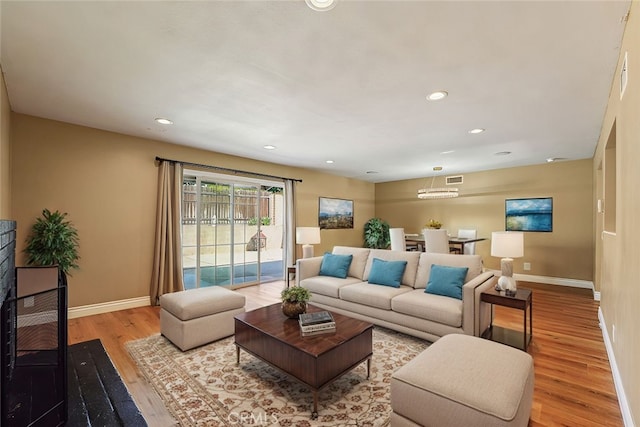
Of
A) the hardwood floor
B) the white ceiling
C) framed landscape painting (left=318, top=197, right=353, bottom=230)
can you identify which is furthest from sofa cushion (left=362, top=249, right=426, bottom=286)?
framed landscape painting (left=318, top=197, right=353, bottom=230)

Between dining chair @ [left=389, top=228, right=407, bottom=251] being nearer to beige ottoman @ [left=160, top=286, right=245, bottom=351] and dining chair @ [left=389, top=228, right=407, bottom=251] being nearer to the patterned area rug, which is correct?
the patterned area rug

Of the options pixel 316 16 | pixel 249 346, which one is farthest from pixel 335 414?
pixel 316 16

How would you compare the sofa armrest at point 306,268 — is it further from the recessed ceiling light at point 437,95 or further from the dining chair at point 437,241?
the recessed ceiling light at point 437,95

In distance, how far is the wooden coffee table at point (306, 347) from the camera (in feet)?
6.51

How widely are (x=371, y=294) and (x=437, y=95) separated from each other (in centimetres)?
226

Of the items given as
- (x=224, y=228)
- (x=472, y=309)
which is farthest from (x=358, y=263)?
(x=224, y=228)

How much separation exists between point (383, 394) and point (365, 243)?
6.39m

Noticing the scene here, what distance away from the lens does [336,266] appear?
4.20 meters

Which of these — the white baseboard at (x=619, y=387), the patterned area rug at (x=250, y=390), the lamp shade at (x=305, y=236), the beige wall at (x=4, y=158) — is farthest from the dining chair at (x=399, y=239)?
the beige wall at (x=4, y=158)

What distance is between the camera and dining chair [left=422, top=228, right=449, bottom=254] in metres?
5.07

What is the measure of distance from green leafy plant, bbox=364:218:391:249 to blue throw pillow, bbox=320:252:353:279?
159 inches

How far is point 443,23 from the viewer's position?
1785 mm

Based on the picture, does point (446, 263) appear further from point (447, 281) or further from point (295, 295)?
point (295, 295)

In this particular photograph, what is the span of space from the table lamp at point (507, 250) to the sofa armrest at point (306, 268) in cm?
237
